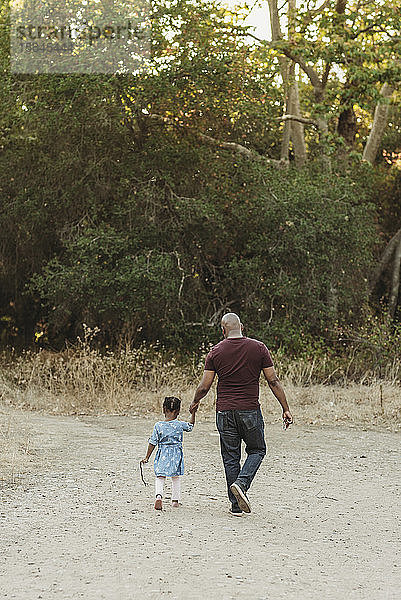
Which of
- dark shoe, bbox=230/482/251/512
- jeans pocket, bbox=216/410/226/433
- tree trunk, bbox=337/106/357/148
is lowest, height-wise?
dark shoe, bbox=230/482/251/512

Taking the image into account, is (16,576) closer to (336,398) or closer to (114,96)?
(336,398)

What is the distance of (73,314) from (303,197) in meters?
5.88

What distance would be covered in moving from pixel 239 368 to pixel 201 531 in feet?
5.06

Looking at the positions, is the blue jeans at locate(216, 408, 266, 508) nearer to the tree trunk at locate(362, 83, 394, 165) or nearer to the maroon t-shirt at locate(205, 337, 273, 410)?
the maroon t-shirt at locate(205, 337, 273, 410)

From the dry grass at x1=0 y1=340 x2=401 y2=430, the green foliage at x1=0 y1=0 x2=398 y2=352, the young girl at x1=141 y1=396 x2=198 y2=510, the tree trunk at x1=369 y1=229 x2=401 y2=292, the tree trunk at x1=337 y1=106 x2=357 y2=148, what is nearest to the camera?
the young girl at x1=141 y1=396 x2=198 y2=510

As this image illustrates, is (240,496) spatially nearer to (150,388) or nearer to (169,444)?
(169,444)

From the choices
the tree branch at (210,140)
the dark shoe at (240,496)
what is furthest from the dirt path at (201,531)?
the tree branch at (210,140)

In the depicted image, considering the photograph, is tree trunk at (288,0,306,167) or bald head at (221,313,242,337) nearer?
bald head at (221,313,242,337)

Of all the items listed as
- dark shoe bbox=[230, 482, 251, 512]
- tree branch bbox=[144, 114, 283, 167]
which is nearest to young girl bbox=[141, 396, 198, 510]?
dark shoe bbox=[230, 482, 251, 512]

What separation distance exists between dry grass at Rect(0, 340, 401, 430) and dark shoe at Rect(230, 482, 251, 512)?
720 cm

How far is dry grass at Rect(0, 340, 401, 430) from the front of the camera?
15469mm

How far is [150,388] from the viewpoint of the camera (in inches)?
676

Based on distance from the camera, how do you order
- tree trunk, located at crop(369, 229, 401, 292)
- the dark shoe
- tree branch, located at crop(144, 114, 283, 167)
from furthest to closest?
tree trunk, located at crop(369, 229, 401, 292) < tree branch, located at crop(144, 114, 283, 167) < the dark shoe

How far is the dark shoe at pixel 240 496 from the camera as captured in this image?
758 centimetres
